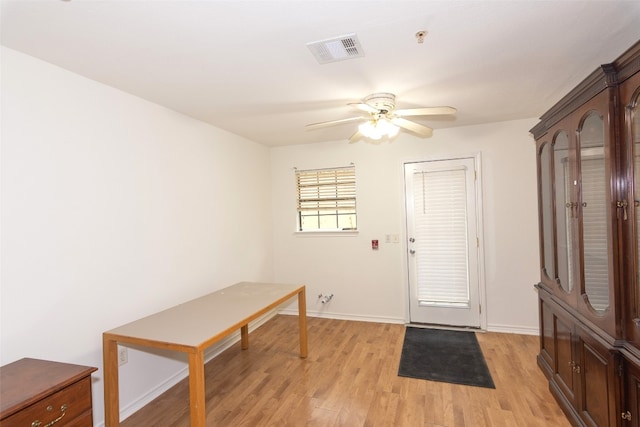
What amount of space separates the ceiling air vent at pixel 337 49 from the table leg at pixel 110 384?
7.37 ft

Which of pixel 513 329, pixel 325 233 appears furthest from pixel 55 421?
pixel 513 329

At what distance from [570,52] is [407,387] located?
267cm

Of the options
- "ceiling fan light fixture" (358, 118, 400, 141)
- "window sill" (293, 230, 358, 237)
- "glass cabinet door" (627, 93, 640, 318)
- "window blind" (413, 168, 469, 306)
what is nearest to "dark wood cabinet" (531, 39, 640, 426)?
"glass cabinet door" (627, 93, 640, 318)

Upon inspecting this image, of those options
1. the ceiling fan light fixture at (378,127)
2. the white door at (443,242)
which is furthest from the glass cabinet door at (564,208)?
the white door at (443,242)

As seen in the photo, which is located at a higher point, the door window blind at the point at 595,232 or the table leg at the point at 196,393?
the door window blind at the point at 595,232

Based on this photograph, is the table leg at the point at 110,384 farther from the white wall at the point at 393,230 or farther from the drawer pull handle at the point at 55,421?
the white wall at the point at 393,230

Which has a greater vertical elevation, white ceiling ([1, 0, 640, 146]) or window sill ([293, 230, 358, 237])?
white ceiling ([1, 0, 640, 146])

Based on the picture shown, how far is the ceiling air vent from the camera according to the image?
1.82 m

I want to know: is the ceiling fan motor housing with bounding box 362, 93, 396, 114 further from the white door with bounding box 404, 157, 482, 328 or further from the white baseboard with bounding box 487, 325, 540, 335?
the white baseboard with bounding box 487, 325, 540, 335

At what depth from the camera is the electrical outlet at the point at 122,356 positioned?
7.97 feet

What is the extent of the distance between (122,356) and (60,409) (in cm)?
99

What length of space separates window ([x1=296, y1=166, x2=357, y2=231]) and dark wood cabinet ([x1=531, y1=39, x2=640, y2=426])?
93.3 inches

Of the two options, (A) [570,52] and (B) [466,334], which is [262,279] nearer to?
(B) [466,334]

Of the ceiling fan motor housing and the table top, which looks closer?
the table top
